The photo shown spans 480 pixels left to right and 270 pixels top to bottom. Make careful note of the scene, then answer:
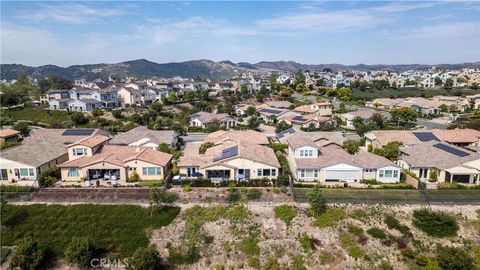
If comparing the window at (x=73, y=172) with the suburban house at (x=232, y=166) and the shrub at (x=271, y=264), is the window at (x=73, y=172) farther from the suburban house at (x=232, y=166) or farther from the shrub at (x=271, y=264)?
the shrub at (x=271, y=264)

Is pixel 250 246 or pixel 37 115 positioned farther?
pixel 37 115

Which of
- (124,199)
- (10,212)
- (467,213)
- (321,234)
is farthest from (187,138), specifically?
(467,213)

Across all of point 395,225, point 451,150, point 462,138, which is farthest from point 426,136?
point 395,225

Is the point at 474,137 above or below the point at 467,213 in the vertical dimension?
above

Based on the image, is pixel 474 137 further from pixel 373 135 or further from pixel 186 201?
pixel 186 201

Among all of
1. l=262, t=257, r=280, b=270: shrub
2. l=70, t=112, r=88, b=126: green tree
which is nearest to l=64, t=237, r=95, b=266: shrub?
l=262, t=257, r=280, b=270: shrub

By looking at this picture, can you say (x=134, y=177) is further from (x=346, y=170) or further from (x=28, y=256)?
(x=346, y=170)
